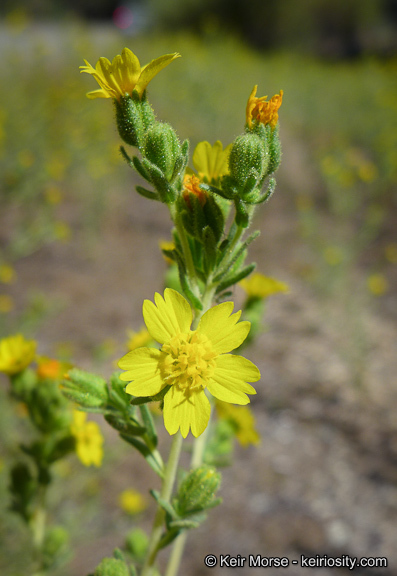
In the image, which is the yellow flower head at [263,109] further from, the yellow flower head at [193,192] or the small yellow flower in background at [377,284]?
the small yellow flower in background at [377,284]

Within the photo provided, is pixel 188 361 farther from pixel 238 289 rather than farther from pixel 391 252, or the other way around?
pixel 391 252

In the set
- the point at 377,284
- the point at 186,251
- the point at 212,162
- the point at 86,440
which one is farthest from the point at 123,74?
the point at 377,284

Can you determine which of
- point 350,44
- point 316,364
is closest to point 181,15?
point 350,44

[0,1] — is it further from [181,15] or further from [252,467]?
[252,467]

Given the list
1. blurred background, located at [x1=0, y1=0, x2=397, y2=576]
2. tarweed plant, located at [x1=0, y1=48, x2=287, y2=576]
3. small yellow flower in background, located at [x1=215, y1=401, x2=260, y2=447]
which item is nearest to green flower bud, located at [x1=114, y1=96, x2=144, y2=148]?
tarweed plant, located at [x1=0, y1=48, x2=287, y2=576]

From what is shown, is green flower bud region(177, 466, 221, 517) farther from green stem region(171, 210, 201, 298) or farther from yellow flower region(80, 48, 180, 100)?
yellow flower region(80, 48, 180, 100)

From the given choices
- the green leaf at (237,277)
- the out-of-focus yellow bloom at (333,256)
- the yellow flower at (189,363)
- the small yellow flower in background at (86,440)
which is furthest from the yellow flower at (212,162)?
the out-of-focus yellow bloom at (333,256)
